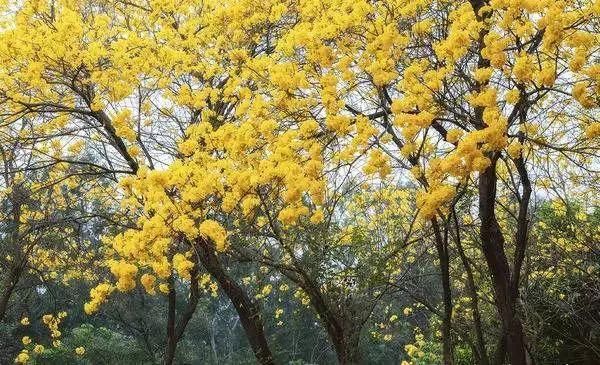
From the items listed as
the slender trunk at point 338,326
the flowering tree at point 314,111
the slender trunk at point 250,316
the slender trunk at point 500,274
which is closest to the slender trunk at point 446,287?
the flowering tree at point 314,111

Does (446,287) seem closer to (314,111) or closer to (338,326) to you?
(338,326)

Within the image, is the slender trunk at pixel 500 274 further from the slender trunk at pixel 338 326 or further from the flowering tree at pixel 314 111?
the slender trunk at pixel 338 326

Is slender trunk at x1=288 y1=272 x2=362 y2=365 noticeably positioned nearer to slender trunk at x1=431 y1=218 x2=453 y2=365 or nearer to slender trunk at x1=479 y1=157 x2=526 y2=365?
slender trunk at x1=431 y1=218 x2=453 y2=365

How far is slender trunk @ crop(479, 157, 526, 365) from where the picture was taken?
479 centimetres

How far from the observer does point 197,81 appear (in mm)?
7434

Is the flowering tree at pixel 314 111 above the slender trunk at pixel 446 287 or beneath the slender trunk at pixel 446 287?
above

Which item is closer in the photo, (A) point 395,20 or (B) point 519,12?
(B) point 519,12

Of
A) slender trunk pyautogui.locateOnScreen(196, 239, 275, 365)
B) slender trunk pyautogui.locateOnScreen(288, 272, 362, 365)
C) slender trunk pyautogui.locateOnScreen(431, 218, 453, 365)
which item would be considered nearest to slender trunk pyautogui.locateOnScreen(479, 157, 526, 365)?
slender trunk pyautogui.locateOnScreen(431, 218, 453, 365)

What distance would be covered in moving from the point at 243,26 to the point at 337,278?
2.58 meters

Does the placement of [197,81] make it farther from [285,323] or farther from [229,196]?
[285,323]

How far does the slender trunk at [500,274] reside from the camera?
479cm

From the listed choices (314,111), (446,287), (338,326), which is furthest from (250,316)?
(314,111)

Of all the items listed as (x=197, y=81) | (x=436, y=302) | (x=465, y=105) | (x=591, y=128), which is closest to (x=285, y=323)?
(x=436, y=302)

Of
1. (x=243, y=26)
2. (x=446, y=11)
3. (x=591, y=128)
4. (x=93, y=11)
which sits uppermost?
(x=93, y=11)
